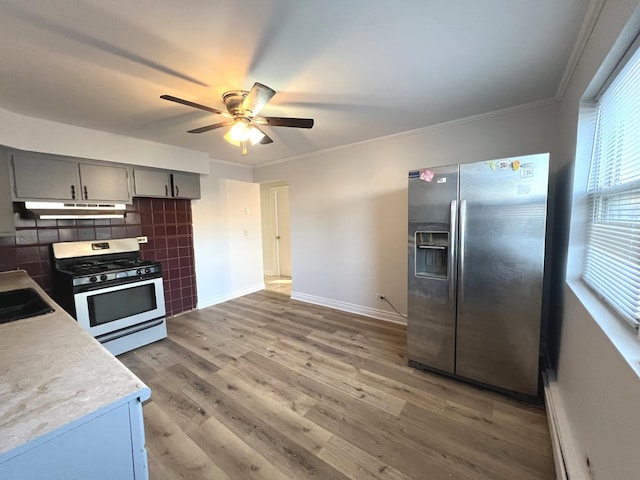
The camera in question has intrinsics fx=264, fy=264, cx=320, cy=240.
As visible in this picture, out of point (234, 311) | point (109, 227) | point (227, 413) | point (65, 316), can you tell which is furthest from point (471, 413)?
point (109, 227)

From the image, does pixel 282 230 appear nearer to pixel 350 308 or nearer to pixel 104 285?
pixel 350 308

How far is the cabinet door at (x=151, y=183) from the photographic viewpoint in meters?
3.19

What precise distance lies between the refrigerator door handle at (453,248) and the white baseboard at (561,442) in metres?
0.81

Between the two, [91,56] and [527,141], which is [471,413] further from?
[91,56]

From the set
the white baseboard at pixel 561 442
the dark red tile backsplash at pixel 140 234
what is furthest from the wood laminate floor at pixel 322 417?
the dark red tile backsplash at pixel 140 234

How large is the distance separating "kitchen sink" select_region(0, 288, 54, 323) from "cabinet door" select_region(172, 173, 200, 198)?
1.92 m

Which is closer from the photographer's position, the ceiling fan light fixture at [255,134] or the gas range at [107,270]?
the ceiling fan light fixture at [255,134]

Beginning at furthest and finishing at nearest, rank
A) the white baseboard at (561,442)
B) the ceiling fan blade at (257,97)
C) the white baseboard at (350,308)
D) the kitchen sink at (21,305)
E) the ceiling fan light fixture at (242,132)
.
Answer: the white baseboard at (350,308) < the ceiling fan light fixture at (242,132) < the ceiling fan blade at (257,97) < the kitchen sink at (21,305) < the white baseboard at (561,442)

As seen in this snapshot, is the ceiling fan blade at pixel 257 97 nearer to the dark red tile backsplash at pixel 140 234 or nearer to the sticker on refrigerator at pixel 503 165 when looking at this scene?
the sticker on refrigerator at pixel 503 165

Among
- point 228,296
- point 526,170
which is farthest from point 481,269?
point 228,296

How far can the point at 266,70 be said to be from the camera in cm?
173

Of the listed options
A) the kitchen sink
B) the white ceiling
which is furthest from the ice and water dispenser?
the kitchen sink

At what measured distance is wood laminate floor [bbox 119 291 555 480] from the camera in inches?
58.2

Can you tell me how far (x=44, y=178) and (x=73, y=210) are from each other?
0.40m
